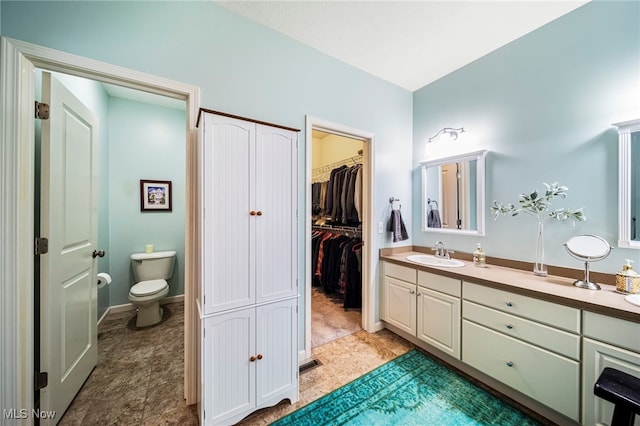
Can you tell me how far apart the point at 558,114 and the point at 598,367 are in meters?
1.70

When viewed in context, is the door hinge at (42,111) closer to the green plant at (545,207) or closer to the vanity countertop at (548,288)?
the vanity countertop at (548,288)

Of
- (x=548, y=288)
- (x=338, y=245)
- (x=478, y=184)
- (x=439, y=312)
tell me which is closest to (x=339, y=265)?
(x=338, y=245)

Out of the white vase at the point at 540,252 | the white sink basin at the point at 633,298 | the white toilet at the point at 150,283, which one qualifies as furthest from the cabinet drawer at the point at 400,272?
the white toilet at the point at 150,283

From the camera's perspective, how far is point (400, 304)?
2.28m

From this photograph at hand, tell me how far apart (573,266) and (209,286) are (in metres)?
2.49

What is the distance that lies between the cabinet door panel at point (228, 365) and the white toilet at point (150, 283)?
1609 millimetres

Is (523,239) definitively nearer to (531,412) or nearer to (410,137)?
(531,412)

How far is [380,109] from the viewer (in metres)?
2.48

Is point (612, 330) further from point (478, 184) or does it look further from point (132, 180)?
point (132, 180)

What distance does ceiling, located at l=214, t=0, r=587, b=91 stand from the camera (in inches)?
63.6

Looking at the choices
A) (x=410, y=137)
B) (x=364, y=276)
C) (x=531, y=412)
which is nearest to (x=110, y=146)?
(x=364, y=276)

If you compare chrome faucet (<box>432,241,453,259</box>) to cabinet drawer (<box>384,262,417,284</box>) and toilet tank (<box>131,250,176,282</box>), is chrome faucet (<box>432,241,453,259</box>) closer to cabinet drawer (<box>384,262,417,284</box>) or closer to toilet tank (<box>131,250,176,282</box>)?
cabinet drawer (<box>384,262,417,284</box>)

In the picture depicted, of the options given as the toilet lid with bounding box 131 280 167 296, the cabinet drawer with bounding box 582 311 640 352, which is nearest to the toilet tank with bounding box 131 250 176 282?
the toilet lid with bounding box 131 280 167 296

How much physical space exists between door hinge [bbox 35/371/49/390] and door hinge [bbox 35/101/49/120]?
1434 mm
